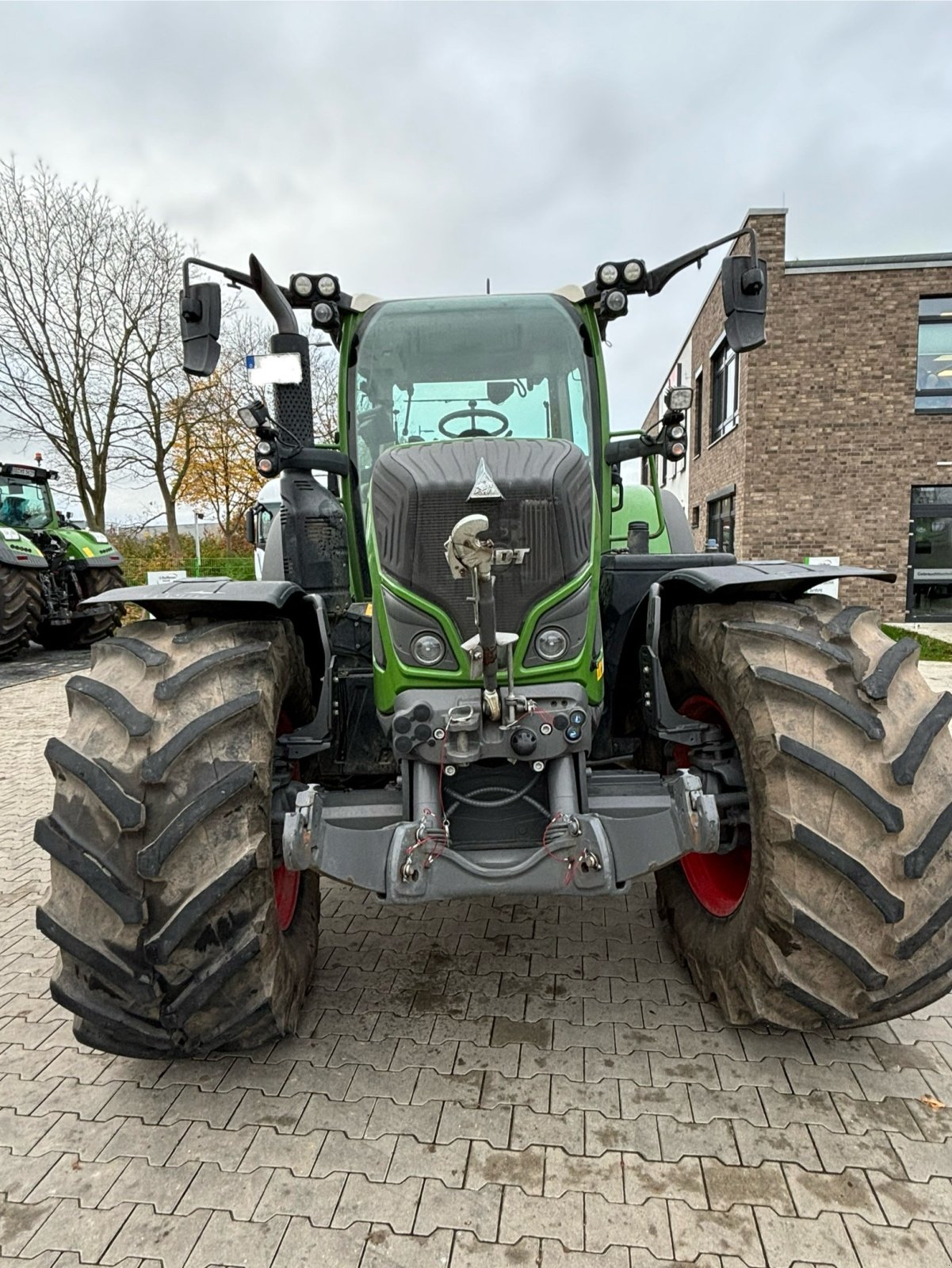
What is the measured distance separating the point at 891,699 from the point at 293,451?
250cm

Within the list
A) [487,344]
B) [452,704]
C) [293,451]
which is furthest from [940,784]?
[293,451]

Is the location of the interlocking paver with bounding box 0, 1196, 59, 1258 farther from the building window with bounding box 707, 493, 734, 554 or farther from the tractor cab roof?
the building window with bounding box 707, 493, 734, 554

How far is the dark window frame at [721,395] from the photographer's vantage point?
1741 centimetres

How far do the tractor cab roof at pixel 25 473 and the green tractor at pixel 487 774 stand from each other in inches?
505

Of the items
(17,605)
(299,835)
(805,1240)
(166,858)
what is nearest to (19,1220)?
(166,858)

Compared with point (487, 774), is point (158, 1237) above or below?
below

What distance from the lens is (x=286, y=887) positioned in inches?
117

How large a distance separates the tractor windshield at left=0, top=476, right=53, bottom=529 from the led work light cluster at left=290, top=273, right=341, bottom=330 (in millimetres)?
12472

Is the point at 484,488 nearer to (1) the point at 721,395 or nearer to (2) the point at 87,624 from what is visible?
(2) the point at 87,624

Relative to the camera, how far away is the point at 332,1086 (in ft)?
8.17

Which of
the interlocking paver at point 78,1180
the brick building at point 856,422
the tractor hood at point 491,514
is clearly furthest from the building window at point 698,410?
the interlocking paver at point 78,1180

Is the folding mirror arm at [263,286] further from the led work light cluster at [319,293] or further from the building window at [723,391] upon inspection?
the building window at [723,391]

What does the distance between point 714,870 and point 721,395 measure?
1785 cm

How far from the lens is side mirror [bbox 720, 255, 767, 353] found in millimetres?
3119
